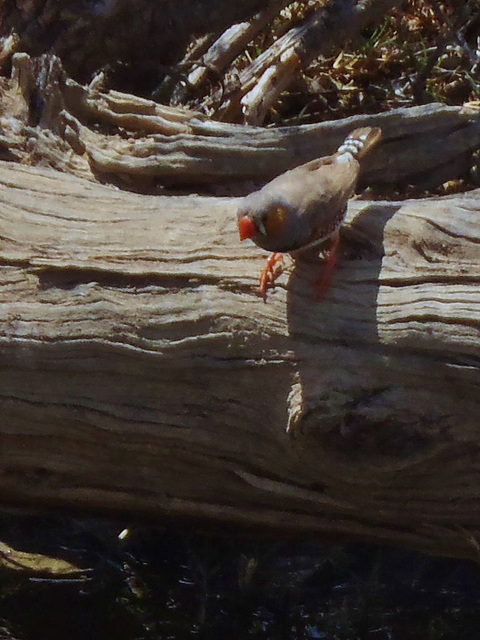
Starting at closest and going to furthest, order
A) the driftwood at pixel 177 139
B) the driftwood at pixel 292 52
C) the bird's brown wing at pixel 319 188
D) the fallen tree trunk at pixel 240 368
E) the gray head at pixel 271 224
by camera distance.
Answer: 1. the fallen tree trunk at pixel 240 368
2. the gray head at pixel 271 224
3. the bird's brown wing at pixel 319 188
4. the driftwood at pixel 177 139
5. the driftwood at pixel 292 52

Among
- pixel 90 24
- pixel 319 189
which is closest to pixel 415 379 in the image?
pixel 319 189

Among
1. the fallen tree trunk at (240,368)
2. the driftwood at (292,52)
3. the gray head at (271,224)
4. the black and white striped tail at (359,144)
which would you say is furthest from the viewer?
the driftwood at (292,52)

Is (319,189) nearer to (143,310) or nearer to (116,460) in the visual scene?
(143,310)

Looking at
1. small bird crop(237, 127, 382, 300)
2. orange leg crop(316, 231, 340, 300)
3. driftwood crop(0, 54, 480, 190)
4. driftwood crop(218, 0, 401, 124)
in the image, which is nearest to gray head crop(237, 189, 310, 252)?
small bird crop(237, 127, 382, 300)

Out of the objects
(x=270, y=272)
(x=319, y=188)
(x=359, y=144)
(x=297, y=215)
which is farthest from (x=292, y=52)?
(x=270, y=272)

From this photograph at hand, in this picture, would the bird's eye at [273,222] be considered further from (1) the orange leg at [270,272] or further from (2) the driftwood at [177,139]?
(2) the driftwood at [177,139]

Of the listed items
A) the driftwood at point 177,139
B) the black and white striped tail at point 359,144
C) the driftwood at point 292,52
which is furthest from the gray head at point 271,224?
the driftwood at point 292,52

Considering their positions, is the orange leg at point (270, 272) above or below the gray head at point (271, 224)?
below
